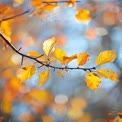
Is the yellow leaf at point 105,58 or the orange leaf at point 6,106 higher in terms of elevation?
the yellow leaf at point 105,58

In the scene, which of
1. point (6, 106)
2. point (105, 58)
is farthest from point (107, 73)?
point (6, 106)

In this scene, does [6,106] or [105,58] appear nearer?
[105,58]

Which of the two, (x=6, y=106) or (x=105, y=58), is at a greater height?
(x=105, y=58)

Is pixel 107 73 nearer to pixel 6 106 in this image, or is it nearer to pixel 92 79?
pixel 92 79

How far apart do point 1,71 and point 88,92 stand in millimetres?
1029

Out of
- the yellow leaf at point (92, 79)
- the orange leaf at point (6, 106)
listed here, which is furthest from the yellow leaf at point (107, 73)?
the orange leaf at point (6, 106)

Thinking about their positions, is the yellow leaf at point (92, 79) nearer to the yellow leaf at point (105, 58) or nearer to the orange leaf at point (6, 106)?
the yellow leaf at point (105, 58)

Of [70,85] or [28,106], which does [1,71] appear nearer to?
[28,106]

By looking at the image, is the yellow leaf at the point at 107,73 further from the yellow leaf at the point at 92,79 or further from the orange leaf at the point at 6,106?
the orange leaf at the point at 6,106

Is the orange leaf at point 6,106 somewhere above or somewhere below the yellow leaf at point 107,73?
below

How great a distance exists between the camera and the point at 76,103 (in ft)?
10.1

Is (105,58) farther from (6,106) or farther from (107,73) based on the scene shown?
(6,106)

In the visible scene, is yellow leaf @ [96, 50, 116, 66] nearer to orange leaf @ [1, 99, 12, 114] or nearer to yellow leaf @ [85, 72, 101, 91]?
yellow leaf @ [85, 72, 101, 91]

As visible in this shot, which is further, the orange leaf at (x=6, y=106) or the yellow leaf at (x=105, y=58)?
the orange leaf at (x=6, y=106)
